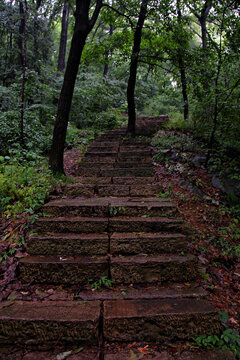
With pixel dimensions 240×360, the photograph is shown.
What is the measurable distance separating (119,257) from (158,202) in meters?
1.35

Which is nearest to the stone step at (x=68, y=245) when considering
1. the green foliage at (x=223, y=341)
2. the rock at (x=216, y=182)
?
the green foliage at (x=223, y=341)

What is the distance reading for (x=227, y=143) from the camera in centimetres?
552

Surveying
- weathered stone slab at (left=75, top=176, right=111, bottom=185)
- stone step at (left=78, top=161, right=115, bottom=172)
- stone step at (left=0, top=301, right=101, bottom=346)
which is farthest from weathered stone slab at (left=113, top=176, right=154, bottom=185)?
stone step at (left=0, top=301, right=101, bottom=346)

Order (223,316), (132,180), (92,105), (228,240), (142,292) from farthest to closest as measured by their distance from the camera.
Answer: (92,105), (132,180), (228,240), (142,292), (223,316)

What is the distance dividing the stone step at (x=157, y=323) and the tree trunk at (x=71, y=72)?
3.49 m

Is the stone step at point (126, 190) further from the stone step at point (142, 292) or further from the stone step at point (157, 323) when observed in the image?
the stone step at point (157, 323)

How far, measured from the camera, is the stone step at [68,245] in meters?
2.76

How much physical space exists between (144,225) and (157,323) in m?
1.28

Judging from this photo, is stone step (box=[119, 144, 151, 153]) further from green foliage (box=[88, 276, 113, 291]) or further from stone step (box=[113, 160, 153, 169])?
green foliage (box=[88, 276, 113, 291])

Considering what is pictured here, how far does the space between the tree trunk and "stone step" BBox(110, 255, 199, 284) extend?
297 cm

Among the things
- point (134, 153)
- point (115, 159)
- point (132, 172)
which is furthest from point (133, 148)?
point (132, 172)

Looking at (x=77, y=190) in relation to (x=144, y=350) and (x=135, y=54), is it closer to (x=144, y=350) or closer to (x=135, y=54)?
(x=144, y=350)

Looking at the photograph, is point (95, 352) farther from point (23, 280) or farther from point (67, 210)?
point (67, 210)

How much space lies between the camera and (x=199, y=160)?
579cm
